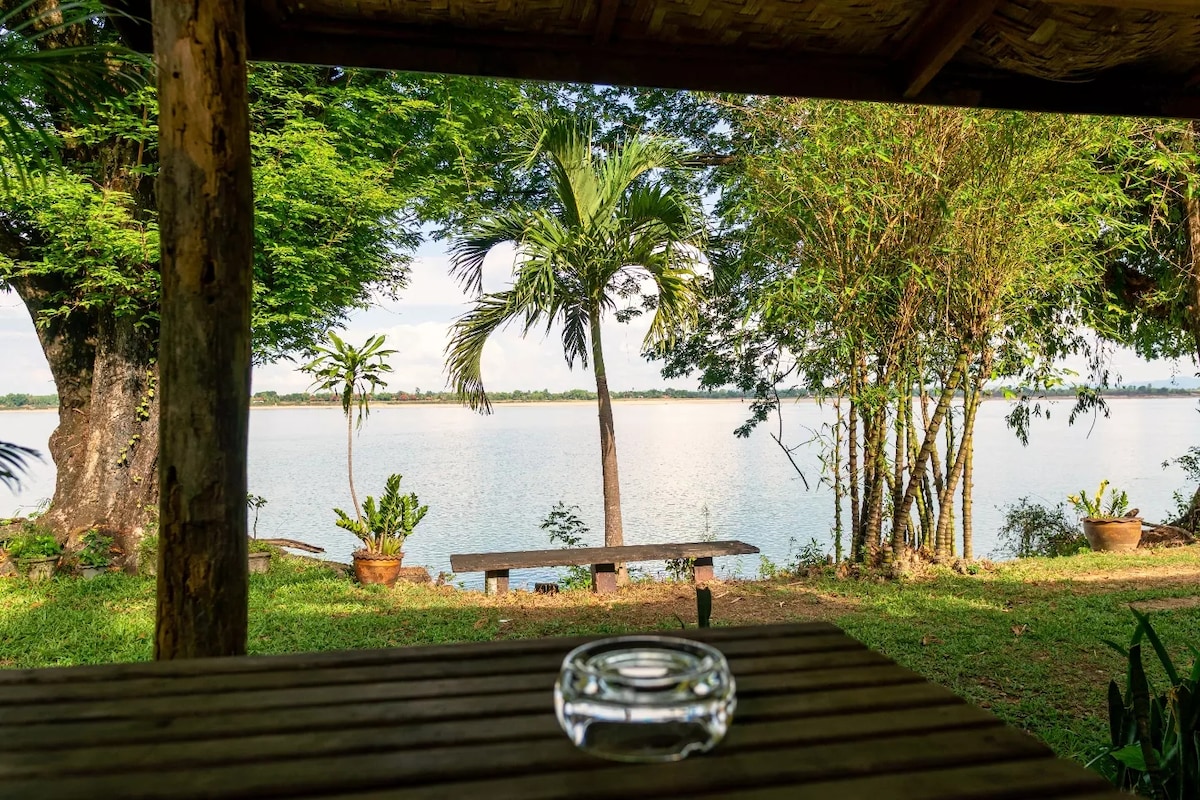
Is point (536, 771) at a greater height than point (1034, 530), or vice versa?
point (536, 771)

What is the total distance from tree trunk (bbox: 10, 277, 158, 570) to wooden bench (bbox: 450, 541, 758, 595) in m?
2.63

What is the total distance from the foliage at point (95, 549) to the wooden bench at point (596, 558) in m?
2.49

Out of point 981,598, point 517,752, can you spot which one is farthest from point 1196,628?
point 517,752

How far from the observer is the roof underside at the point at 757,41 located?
1.93 m

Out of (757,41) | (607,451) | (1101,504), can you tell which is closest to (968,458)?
(1101,504)

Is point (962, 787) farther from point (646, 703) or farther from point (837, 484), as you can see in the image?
point (837, 484)

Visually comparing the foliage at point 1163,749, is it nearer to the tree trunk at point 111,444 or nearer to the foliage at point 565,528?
the foliage at point 565,528

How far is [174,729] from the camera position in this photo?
86 cm

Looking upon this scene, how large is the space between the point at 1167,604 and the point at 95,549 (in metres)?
6.64

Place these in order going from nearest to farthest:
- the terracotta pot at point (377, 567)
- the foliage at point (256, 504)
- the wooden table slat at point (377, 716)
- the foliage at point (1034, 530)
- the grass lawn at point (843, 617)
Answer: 1. the wooden table slat at point (377, 716)
2. the grass lawn at point (843, 617)
3. the terracotta pot at point (377, 567)
4. the foliage at point (256, 504)
5. the foliage at point (1034, 530)

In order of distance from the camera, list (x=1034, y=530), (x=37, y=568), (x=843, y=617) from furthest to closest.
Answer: (x=1034, y=530) → (x=37, y=568) → (x=843, y=617)

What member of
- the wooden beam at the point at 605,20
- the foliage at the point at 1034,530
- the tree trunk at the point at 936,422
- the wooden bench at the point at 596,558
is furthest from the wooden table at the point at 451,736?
the foliage at the point at 1034,530

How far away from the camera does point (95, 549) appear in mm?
5758

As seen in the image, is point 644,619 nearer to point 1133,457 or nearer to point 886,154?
point 886,154
